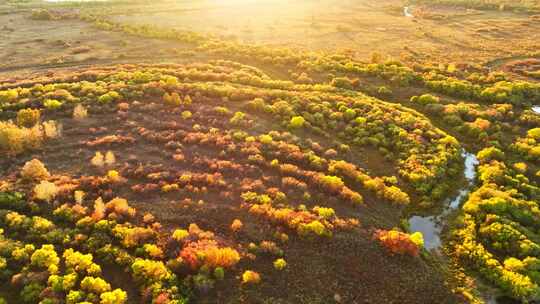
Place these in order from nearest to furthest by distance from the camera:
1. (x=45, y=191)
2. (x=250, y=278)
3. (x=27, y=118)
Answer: (x=250, y=278) → (x=45, y=191) → (x=27, y=118)

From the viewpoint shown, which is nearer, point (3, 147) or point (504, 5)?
point (3, 147)

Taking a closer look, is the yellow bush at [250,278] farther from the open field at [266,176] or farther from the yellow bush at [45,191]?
the yellow bush at [45,191]

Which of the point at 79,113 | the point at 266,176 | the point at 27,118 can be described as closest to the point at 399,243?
the point at 266,176

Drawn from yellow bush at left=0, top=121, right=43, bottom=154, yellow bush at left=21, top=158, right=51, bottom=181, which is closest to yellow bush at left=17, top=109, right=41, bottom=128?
yellow bush at left=0, top=121, right=43, bottom=154

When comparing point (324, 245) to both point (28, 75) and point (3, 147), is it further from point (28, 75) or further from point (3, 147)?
point (28, 75)

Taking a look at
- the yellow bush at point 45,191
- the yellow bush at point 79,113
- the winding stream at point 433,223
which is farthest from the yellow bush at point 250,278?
the yellow bush at point 79,113

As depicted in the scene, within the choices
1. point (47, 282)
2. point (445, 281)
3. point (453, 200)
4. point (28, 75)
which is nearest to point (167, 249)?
point (47, 282)

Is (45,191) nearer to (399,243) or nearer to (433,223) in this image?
(399,243)

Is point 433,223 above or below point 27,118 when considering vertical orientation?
below
